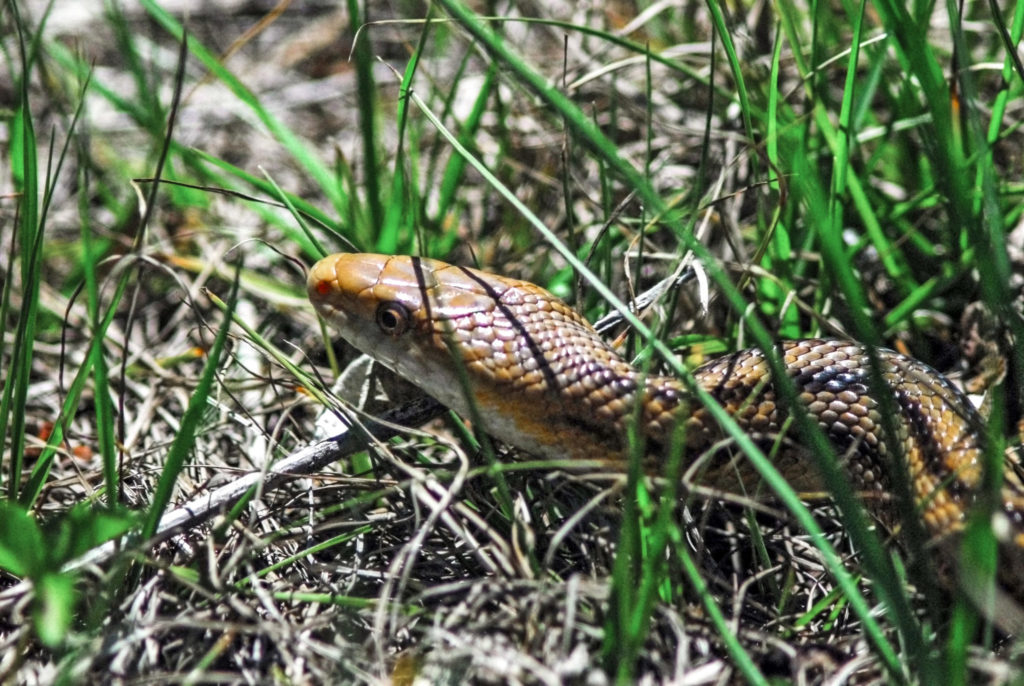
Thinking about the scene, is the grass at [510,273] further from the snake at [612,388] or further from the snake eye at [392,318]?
the snake eye at [392,318]

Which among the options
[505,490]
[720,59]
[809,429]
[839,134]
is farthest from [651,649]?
[720,59]

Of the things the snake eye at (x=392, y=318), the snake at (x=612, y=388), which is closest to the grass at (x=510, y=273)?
the snake at (x=612, y=388)

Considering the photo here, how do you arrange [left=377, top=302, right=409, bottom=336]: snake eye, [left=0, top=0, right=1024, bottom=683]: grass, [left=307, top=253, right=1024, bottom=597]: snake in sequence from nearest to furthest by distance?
[left=0, top=0, right=1024, bottom=683]: grass, [left=307, top=253, right=1024, bottom=597]: snake, [left=377, top=302, right=409, bottom=336]: snake eye

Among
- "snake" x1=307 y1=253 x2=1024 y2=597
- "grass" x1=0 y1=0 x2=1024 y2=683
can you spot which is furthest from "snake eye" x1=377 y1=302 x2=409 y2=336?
"grass" x1=0 y1=0 x2=1024 y2=683

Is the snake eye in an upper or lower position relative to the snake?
upper

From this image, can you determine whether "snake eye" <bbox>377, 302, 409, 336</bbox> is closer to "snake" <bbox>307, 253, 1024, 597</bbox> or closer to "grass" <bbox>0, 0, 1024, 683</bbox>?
"snake" <bbox>307, 253, 1024, 597</bbox>

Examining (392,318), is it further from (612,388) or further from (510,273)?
(510,273)

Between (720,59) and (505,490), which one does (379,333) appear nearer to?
(505,490)
